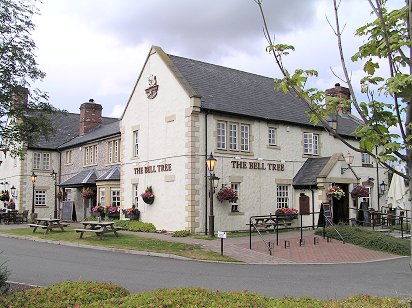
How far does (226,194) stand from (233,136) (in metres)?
3.45

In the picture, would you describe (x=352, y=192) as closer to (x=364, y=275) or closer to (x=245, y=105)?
(x=245, y=105)

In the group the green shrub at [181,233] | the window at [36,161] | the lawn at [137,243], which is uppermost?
the window at [36,161]

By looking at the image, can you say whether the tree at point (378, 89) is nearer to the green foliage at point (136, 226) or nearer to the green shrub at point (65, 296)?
the green shrub at point (65, 296)

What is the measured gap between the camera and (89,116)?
39.0m

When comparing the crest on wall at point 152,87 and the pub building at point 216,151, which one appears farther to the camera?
the crest on wall at point 152,87

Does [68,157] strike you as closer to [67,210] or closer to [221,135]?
[67,210]

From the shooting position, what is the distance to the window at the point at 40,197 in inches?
1483

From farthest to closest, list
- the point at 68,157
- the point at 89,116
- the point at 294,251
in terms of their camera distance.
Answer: the point at 89,116
the point at 68,157
the point at 294,251

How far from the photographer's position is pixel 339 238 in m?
19.6

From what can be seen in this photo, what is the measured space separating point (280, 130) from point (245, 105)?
8.31 ft

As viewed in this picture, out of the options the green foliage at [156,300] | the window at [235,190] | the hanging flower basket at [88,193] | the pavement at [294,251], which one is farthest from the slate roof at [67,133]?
the green foliage at [156,300]

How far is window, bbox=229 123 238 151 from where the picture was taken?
77.2 ft

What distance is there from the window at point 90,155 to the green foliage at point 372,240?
1914 centimetres

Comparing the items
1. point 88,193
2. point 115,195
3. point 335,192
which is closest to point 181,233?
point 335,192
